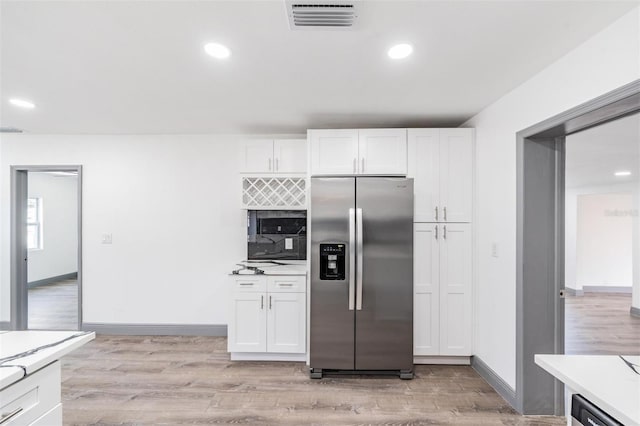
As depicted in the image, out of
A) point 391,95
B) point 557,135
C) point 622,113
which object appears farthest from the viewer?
point 391,95

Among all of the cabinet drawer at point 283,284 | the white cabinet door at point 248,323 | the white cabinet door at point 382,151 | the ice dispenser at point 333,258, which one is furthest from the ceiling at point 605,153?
the white cabinet door at point 248,323

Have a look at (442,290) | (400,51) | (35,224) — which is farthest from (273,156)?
(35,224)

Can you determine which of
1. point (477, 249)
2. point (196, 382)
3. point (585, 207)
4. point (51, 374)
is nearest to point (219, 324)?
point (196, 382)

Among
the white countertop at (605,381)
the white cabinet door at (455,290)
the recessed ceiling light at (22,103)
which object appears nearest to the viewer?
the white countertop at (605,381)

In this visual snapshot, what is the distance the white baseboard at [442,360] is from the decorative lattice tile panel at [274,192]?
1983 millimetres

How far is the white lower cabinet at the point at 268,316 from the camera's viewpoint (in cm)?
317

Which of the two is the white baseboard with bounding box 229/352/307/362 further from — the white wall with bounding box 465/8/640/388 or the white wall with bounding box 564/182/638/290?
the white wall with bounding box 564/182/638/290

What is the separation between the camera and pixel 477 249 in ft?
9.95

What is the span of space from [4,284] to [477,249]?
563 cm

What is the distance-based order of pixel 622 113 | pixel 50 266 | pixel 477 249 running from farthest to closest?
pixel 50 266 → pixel 477 249 → pixel 622 113

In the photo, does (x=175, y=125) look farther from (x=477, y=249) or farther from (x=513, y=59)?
(x=477, y=249)

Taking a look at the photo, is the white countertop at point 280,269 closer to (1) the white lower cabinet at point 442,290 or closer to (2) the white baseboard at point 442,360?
(1) the white lower cabinet at point 442,290

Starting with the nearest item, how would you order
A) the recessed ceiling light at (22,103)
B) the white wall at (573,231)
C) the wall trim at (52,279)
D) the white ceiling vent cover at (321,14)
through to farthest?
the white ceiling vent cover at (321,14), the recessed ceiling light at (22,103), the wall trim at (52,279), the white wall at (573,231)

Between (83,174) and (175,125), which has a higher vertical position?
(175,125)
